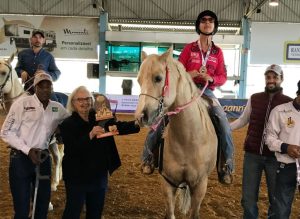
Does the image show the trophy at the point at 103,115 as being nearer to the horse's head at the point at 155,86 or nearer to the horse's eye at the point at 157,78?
the horse's head at the point at 155,86

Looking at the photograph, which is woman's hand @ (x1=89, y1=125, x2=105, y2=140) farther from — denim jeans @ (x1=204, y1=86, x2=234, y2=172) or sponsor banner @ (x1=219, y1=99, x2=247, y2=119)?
sponsor banner @ (x1=219, y1=99, x2=247, y2=119)

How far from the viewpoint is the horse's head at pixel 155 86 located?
2.63 metres

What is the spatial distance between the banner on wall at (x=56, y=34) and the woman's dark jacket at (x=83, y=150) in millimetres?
18063

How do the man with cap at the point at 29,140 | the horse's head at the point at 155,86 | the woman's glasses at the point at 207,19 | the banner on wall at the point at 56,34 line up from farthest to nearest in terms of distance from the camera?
the banner on wall at the point at 56,34 < the woman's glasses at the point at 207,19 < the man with cap at the point at 29,140 < the horse's head at the point at 155,86

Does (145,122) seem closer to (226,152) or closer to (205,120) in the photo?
(205,120)

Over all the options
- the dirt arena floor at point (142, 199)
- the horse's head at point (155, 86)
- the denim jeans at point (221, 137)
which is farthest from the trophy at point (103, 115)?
the dirt arena floor at point (142, 199)

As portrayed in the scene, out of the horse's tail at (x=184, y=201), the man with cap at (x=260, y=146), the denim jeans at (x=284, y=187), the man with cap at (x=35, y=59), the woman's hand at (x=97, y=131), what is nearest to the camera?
the woman's hand at (x=97, y=131)

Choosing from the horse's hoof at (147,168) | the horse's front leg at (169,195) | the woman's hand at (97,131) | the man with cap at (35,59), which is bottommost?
the horse's front leg at (169,195)

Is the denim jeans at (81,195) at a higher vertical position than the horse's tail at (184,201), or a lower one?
higher

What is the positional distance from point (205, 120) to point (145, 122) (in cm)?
116

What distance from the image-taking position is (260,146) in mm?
3648

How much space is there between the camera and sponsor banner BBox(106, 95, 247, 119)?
1611 cm

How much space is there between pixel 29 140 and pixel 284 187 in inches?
91.3

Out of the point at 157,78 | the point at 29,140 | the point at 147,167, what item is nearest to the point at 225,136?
the point at 147,167
